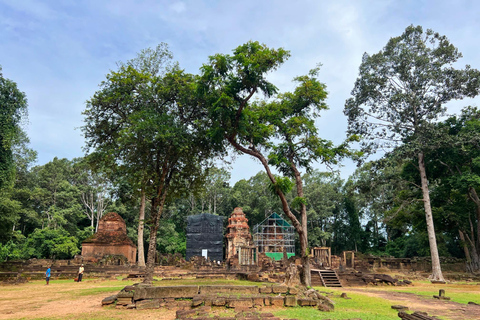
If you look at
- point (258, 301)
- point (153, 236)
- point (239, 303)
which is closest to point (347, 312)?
point (258, 301)

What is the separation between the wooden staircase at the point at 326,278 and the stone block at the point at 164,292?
1072cm

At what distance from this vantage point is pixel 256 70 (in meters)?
12.6

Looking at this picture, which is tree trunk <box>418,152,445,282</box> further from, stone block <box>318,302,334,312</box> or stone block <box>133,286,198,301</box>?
stone block <box>133,286,198,301</box>

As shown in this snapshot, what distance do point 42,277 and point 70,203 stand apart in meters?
21.1

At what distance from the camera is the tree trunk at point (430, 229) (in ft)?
72.8

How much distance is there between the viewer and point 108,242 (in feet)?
99.3

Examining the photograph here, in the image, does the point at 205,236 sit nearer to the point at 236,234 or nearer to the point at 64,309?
the point at 236,234

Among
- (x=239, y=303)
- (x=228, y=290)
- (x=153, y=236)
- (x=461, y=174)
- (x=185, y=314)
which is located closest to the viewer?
(x=185, y=314)

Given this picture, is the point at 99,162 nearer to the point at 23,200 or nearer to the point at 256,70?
the point at 256,70

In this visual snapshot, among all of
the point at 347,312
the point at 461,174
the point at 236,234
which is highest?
the point at 461,174

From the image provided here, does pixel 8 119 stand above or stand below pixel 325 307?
above

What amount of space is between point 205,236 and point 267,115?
28.6 meters

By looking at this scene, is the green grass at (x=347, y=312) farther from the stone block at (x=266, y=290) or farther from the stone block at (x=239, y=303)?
the stone block at (x=266, y=290)

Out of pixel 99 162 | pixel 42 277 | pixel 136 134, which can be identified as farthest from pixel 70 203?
pixel 136 134
